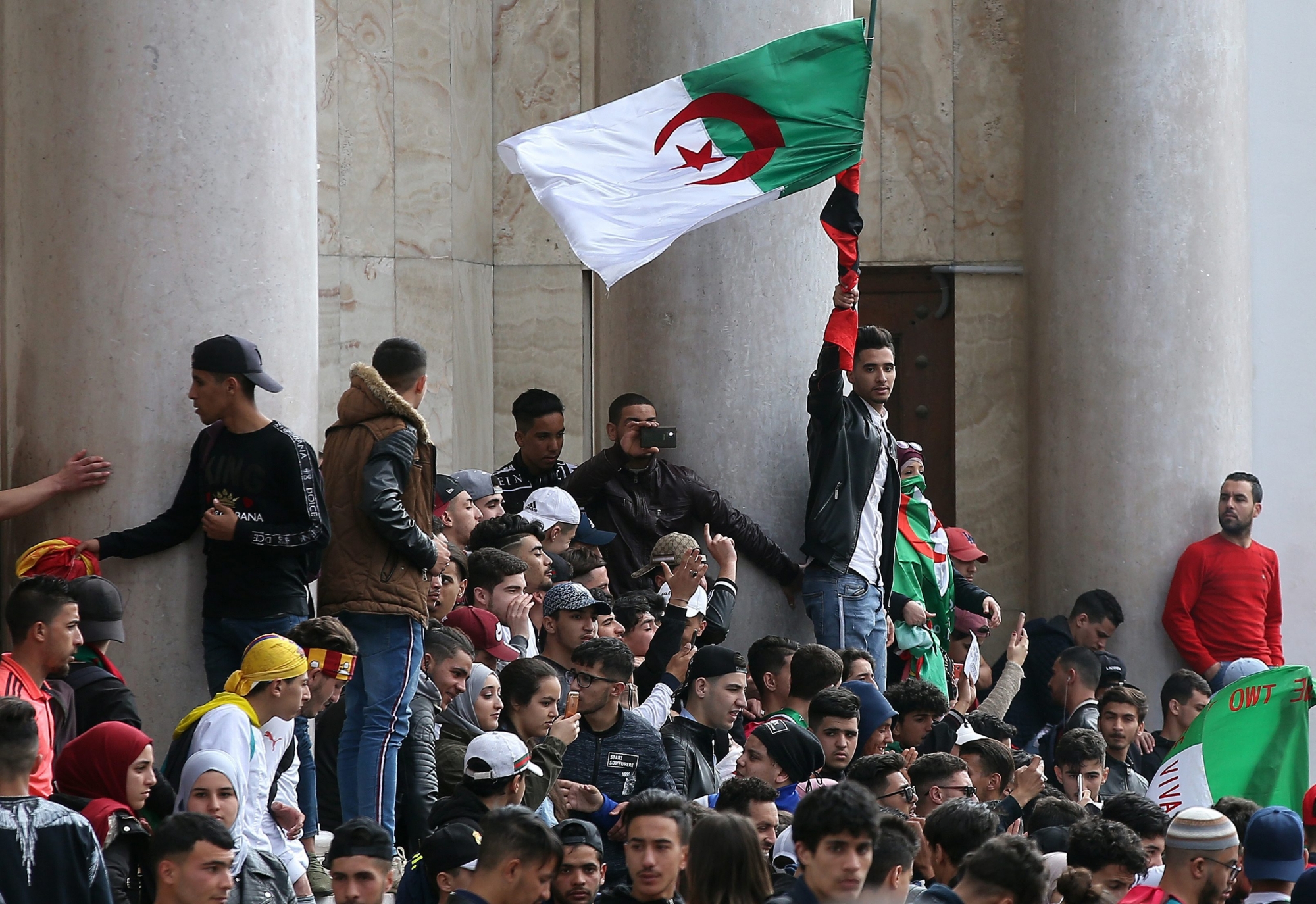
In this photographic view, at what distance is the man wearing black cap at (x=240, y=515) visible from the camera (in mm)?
8453

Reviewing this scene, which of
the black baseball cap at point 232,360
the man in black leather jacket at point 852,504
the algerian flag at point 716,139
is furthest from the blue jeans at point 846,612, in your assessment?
the black baseball cap at point 232,360

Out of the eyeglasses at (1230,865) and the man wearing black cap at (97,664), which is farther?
the man wearing black cap at (97,664)

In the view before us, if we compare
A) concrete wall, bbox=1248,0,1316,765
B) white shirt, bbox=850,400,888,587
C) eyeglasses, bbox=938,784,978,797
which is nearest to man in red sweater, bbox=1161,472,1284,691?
concrete wall, bbox=1248,0,1316,765

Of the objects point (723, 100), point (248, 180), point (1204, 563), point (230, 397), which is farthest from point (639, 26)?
point (1204, 563)

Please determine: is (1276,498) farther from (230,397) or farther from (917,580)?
(230,397)

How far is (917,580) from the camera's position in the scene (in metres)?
12.1

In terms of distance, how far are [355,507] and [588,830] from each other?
2.18 metres

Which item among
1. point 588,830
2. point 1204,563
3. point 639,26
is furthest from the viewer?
point 1204,563

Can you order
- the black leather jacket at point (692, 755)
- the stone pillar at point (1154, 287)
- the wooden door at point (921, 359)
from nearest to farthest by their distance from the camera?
the black leather jacket at point (692, 755) < the stone pillar at point (1154, 287) < the wooden door at point (921, 359)

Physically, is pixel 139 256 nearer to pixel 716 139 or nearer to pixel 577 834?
pixel 577 834

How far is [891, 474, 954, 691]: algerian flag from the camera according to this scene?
11.9 metres

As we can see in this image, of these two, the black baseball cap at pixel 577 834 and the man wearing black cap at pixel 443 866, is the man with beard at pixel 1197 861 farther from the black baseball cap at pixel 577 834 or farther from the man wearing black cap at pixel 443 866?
the man wearing black cap at pixel 443 866

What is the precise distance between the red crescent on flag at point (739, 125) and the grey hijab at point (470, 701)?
3071 mm

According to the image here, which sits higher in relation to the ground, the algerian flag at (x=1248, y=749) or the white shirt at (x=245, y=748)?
the white shirt at (x=245, y=748)
